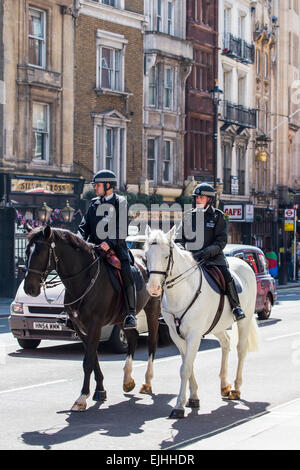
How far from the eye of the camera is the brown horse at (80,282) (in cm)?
950

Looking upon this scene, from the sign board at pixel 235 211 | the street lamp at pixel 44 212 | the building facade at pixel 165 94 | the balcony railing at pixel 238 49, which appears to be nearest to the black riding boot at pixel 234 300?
the street lamp at pixel 44 212

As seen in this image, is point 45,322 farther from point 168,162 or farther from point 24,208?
point 168,162

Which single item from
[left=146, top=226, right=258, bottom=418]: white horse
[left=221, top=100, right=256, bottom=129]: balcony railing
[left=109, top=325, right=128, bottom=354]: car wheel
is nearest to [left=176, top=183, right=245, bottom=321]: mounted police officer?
[left=146, top=226, right=258, bottom=418]: white horse

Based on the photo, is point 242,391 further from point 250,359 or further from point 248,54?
point 248,54

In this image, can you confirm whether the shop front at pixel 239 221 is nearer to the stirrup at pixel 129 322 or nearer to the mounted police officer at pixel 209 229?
the mounted police officer at pixel 209 229

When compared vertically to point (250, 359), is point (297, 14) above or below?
above

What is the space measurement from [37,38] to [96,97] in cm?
417

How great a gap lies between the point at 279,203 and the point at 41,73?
88.0ft

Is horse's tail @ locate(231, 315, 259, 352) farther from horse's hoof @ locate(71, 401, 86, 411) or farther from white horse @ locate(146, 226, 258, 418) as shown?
horse's hoof @ locate(71, 401, 86, 411)

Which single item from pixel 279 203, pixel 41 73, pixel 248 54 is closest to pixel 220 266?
pixel 41 73

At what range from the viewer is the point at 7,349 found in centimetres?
1529

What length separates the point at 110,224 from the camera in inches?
410
